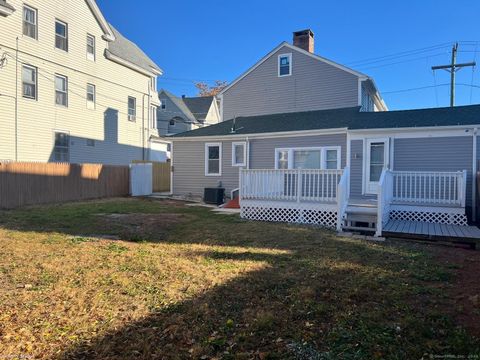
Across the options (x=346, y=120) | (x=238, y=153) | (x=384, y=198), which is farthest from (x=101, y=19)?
(x=384, y=198)

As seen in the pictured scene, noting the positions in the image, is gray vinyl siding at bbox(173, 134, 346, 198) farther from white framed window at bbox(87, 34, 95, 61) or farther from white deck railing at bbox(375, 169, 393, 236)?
white framed window at bbox(87, 34, 95, 61)

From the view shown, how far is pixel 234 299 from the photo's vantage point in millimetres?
4133

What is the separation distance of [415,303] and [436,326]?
624 millimetres

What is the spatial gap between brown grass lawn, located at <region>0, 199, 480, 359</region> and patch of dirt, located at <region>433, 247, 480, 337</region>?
20 mm

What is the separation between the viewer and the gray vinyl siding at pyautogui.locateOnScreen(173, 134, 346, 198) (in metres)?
13.9

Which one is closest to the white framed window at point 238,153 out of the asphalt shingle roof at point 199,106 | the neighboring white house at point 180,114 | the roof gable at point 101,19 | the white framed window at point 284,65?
the white framed window at point 284,65

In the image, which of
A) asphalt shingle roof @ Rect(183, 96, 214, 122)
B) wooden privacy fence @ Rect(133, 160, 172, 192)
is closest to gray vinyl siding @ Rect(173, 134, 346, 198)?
wooden privacy fence @ Rect(133, 160, 172, 192)

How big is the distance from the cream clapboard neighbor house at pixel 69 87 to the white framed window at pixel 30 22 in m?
0.04

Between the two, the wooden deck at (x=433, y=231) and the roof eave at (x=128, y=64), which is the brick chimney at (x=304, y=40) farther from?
the wooden deck at (x=433, y=231)

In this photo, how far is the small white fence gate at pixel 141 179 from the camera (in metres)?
19.4

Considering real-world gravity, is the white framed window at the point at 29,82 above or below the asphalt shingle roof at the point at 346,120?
above

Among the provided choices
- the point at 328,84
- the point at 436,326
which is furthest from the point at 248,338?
the point at 328,84

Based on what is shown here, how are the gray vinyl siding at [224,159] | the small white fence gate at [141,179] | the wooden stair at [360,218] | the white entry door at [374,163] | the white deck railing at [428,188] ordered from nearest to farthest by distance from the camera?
the wooden stair at [360,218] < the white deck railing at [428,188] < the white entry door at [374,163] < the gray vinyl siding at [224,159] < the small white fence gate at [141,179]

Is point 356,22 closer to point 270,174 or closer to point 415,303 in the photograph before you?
point 270,174
